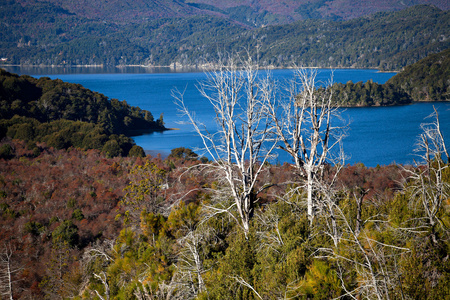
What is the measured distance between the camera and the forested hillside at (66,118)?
37.1 metres

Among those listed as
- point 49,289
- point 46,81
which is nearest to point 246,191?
point 49,289

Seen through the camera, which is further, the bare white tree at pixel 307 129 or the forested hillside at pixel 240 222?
the bare white tree at pixel 307 129

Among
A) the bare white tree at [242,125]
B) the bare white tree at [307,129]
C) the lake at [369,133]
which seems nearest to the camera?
the bare white tree at [307,129]

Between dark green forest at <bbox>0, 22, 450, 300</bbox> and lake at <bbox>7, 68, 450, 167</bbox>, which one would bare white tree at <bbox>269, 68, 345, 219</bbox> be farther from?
lake at <bbox>7, 68, 450, 167</bbox>

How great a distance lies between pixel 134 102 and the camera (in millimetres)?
76688

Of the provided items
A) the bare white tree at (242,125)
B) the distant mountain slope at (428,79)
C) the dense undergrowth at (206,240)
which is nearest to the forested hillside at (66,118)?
the dense undergrowth at (206,240)

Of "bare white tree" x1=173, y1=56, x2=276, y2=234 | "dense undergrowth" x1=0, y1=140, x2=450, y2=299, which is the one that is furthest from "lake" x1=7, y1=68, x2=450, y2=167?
"bare white tree" x1=173, y1=56, x2=276, y2=234

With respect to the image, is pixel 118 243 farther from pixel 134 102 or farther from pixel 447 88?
pixel 447 88

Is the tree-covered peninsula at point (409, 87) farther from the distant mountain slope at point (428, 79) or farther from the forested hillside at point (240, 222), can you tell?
the forested hillside at point (240, 222)

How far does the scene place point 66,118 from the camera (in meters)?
48.4

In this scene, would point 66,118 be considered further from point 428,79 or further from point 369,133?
point 428,79

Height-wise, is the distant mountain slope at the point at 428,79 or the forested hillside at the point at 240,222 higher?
the distant mountain slope at the point at 428,79

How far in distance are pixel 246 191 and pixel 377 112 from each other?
60.6 m

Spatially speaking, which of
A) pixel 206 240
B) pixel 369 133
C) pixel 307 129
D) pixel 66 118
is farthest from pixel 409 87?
pixel 206 240
